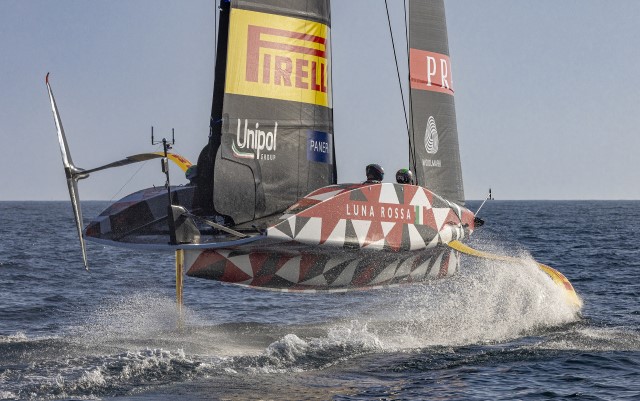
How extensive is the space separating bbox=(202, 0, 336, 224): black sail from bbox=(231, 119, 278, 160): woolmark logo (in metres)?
0.01

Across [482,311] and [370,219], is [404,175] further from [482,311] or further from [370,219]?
[482,311]

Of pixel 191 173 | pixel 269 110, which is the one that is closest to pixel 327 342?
pixel 269 110

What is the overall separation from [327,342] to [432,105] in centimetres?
475

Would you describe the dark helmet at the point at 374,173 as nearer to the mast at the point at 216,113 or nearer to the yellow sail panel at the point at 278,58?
the yellow sail panel at the point at 278,58

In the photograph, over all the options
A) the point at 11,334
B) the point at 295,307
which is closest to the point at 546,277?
the point at 295,307

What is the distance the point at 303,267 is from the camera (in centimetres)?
1187

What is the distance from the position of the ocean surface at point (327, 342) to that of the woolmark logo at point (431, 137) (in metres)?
2.05

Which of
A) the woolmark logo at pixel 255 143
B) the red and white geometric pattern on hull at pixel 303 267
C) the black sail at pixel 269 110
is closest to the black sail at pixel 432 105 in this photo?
the red and white geometric pattern on hull at pixel 303 267

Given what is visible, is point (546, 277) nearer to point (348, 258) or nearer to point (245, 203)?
point (348, 258)

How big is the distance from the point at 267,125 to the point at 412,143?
10.3ft

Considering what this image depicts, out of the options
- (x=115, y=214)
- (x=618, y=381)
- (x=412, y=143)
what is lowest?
(x=618, y=381)

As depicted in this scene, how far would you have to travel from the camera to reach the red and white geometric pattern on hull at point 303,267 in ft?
38.0

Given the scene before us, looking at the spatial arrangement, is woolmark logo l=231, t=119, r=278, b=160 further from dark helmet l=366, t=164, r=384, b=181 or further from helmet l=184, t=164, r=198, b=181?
helmet l=184, t=164, r=198, b=181

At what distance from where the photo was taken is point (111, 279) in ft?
71.5
